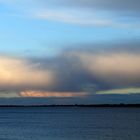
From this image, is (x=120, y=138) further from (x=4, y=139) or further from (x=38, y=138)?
(x=4, y=139)

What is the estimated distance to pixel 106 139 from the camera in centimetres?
7956

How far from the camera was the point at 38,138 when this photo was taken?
8212cm

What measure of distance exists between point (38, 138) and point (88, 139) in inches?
317

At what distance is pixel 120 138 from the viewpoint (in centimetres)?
8050

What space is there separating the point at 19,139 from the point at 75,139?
889 centimetres

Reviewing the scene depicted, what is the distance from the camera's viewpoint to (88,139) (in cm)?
8100

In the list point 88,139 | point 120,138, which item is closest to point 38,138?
point 88,139

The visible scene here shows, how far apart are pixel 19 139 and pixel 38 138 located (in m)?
3.42

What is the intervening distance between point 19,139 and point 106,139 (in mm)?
13598

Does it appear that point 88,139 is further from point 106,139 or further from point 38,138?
point 38,138

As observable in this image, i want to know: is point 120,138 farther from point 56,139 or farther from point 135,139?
point 56,139

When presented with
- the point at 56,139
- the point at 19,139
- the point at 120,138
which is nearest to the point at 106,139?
the point at 120,138

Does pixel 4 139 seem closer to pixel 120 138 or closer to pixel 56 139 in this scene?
pixel 56 139

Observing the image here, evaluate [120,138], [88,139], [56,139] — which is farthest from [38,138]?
[120,138]
